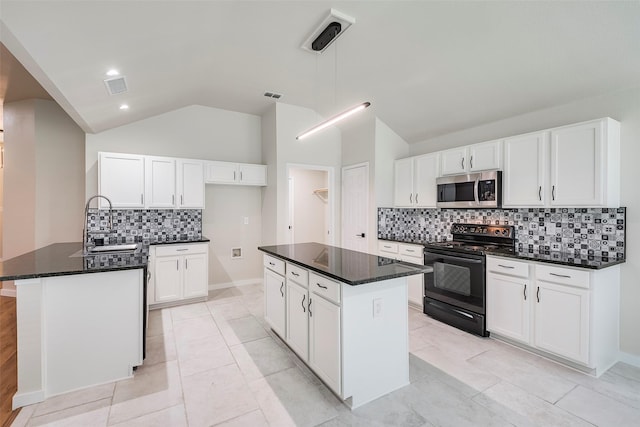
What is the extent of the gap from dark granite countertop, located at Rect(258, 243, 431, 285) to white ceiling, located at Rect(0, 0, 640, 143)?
208 cm

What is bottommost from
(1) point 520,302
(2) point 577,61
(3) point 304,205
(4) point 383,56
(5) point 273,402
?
(5) point 273,402

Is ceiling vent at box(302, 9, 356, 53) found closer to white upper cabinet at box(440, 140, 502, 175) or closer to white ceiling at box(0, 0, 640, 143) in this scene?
white ceiling at box(0, 0, 640, 143)

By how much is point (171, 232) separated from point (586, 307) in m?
5.05

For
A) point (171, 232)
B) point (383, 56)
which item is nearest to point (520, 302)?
point (383, 56)

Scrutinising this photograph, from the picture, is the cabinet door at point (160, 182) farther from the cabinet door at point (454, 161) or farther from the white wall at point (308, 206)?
the cabinet door at point (454, 161)

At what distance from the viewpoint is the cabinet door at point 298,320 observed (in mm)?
2516

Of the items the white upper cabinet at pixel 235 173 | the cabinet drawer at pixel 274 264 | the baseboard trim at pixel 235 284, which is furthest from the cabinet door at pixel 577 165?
the baseboard trim at pixel 235 284

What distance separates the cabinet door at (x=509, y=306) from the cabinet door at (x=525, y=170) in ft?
2.78

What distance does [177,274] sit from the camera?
421cm

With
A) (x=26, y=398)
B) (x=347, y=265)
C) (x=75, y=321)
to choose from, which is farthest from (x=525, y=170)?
(x=26, y=398)

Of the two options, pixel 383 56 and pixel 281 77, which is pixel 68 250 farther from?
pixel 383 56

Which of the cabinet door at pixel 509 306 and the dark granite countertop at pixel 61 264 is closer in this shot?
the dark granite countertop at pixel 61 264

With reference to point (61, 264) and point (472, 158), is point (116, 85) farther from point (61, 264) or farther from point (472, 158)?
point (472, 158)

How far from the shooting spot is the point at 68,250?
317cm
